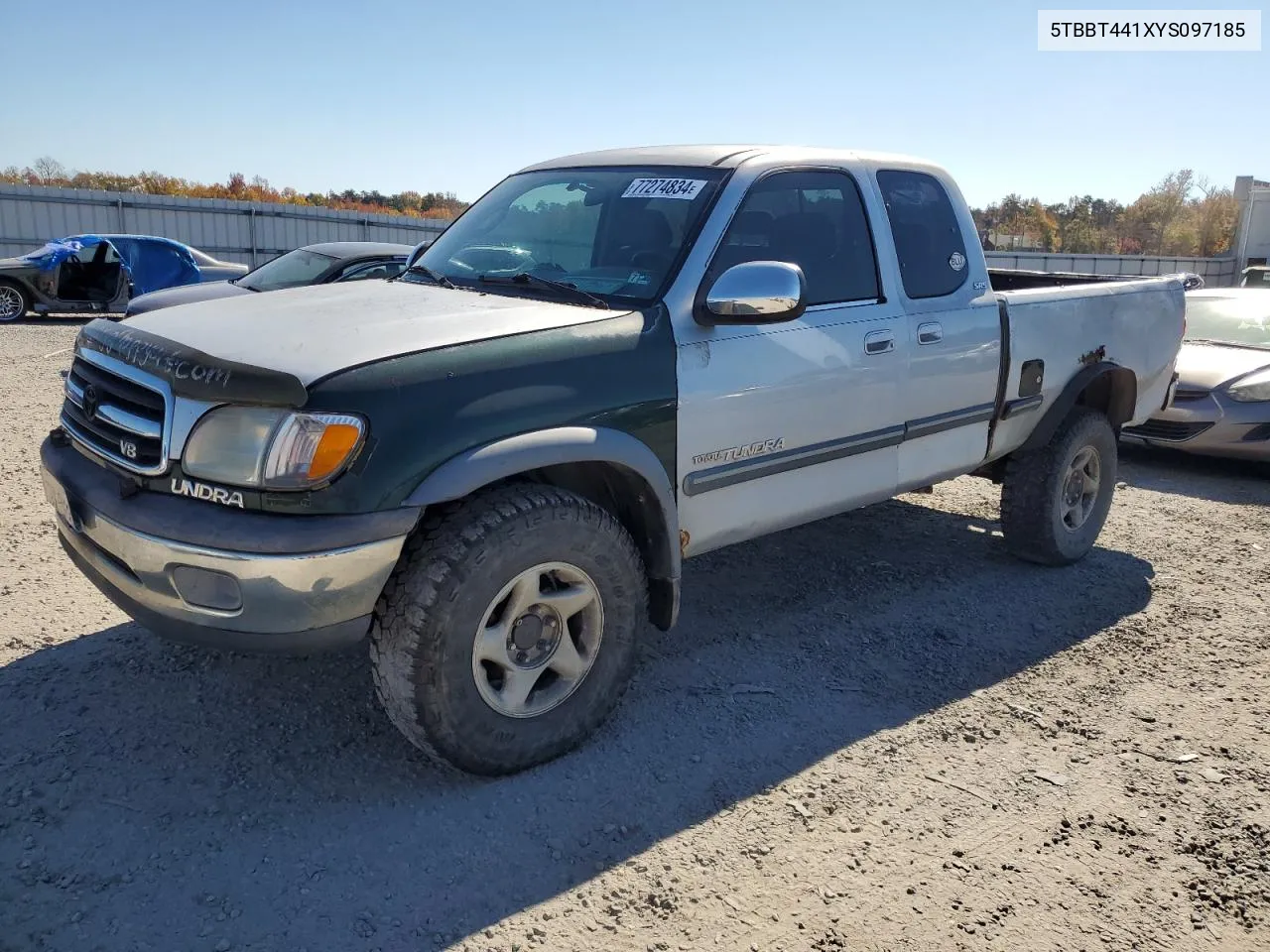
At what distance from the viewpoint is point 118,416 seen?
3.13 metres

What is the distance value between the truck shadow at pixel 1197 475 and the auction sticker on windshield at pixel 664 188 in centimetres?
526

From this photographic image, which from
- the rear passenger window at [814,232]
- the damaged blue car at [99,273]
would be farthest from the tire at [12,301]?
the rear passenger window at [814,232]

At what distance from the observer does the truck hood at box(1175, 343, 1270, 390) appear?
7.95m

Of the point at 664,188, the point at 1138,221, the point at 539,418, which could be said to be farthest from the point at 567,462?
the point at 1138,221

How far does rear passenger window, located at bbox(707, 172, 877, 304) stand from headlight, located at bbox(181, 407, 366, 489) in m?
1.66

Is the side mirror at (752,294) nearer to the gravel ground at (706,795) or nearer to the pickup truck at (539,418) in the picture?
the pickup truck at (539,418)

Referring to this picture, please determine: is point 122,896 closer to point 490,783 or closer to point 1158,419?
point 490,783

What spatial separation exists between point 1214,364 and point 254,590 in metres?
7.99

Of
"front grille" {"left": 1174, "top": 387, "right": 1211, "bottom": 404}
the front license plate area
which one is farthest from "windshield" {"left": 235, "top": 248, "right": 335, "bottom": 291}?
"front grille" {"left": 1174, "top": 387, "right": 1211, "bottom": 404}

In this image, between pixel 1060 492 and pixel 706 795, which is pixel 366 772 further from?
pixel 1060 492

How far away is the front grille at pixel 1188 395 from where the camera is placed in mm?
7934

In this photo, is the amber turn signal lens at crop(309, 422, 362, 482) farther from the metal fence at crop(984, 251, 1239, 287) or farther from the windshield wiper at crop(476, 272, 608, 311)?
the metal fence at crop(984, 251, 1239, 287)

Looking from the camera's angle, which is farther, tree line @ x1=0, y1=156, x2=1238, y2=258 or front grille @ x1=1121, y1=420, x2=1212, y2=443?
tree line @ x1=0, y1=156, x2=1238, y2=258

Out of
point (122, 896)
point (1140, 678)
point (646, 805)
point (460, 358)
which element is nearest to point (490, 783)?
point (646, 805)
